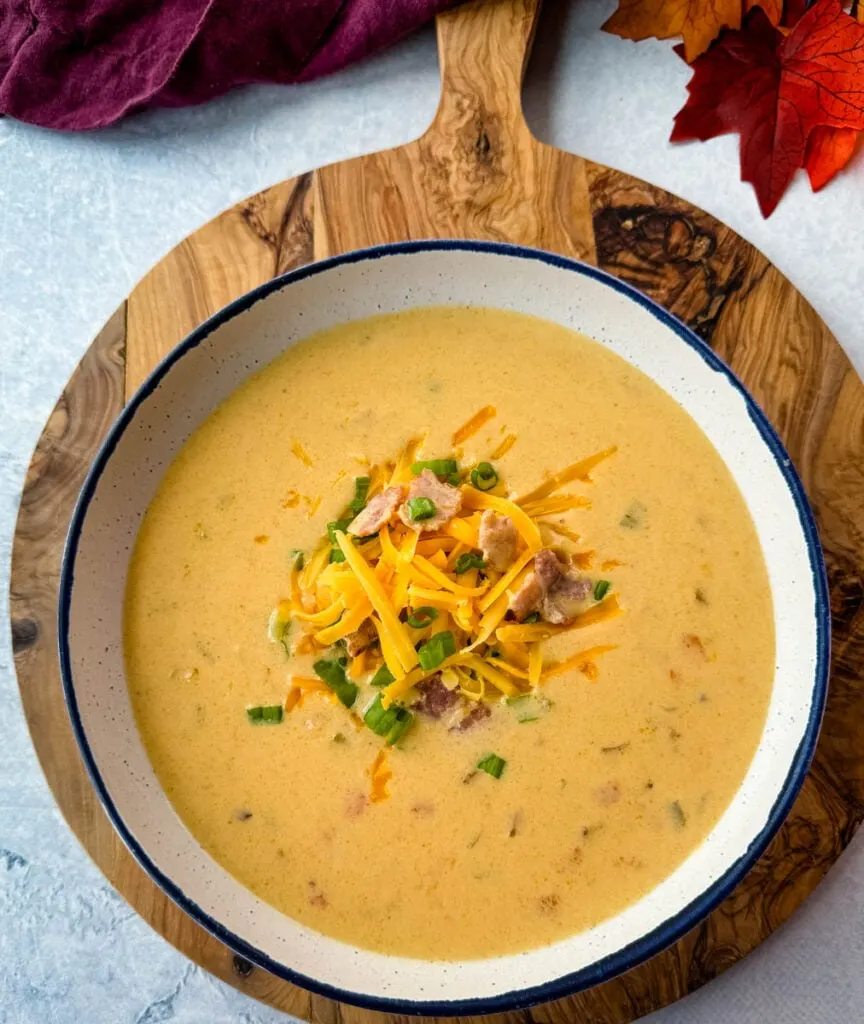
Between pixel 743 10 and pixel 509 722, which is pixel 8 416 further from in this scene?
pixel 743 10

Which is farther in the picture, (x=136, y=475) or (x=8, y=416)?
(x=8, y=416)

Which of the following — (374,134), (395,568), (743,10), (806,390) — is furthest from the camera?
(374,134)

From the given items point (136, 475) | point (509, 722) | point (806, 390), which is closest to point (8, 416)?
point (136, 475)

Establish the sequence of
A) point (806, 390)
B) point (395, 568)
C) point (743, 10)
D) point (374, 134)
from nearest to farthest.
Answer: point (395, 568)
point (806, 390)
point (743, 10)
point (374, 134)

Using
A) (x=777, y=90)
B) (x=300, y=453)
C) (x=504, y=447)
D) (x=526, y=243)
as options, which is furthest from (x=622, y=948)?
(x=777, y=90)

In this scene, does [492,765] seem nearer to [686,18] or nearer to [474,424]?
[474,424]

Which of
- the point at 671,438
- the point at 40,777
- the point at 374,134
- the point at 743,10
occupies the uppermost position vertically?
the point at 743,10

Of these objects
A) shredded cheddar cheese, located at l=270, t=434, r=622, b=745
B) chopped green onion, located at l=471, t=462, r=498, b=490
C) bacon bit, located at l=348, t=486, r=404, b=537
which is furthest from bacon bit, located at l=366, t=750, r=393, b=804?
chopped green onion, located at l=471, t=462, r=498, b=490
